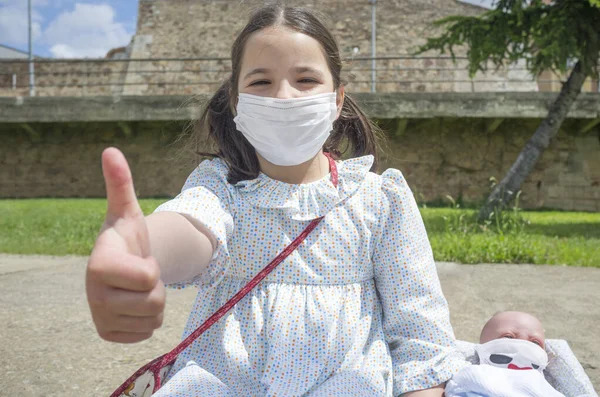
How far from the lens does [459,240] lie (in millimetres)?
5402

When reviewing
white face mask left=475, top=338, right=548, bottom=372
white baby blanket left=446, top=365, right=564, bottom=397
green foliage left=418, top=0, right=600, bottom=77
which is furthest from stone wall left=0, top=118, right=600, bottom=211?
white baby blanket left=446, top=365, right=564, bottom=397

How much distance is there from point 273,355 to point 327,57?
2.46 feet

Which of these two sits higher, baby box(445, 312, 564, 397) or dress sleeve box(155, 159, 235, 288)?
dress sleeve box(155, 159, 235, 288)

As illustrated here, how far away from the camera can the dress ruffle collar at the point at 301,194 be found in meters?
1.41

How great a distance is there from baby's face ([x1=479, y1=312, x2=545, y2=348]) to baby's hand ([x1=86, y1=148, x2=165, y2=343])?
4.14 feet

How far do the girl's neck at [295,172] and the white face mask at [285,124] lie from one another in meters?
0.04

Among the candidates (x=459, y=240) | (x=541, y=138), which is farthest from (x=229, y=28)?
(x=459, y=240)

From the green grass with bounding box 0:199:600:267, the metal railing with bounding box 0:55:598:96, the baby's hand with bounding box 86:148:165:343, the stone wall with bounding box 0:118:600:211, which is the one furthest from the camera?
the metal railing with bounding box 0:55:598:96

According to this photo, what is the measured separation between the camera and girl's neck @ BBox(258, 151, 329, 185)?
152cm

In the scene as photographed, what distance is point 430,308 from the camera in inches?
57.1

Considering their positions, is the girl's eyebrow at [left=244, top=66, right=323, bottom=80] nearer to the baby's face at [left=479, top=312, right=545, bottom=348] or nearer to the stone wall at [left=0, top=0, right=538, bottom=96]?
the baby's face at [left=479, top=312, right=545, bottom=348]

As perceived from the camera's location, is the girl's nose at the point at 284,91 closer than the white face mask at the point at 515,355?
Yes

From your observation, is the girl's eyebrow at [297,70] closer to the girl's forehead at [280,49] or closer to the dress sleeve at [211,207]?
the girl's forehead at [280,49]

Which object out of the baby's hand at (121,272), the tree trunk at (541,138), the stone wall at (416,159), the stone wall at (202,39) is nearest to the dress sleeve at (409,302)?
the baby's hand at (121,272)
